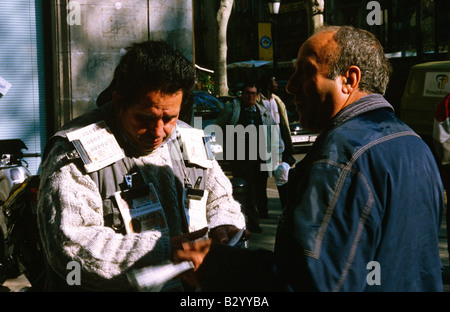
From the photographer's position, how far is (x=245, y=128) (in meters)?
7.70

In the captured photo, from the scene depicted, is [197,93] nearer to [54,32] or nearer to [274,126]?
[274,126]

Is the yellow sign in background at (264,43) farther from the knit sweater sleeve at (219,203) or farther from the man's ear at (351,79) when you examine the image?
the man's ear at (351,79)

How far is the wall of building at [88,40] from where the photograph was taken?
586 centimetres

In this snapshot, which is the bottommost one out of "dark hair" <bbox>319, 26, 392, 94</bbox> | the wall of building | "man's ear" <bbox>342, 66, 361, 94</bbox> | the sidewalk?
the sidewalk

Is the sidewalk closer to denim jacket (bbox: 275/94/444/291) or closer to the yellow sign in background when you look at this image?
denim jacket (bbox: 275/94/444/291)

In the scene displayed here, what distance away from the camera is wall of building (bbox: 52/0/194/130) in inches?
231

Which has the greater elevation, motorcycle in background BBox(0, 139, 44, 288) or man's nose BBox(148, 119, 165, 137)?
man's nose BBox(148, 119, 165, 137)

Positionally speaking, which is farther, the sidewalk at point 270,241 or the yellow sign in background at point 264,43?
the yellow sign in background at point 264,43

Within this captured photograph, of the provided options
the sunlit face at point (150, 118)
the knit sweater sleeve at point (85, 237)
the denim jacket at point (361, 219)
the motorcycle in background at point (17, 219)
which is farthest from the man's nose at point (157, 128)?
the motorcycle in background at point (17, 219)

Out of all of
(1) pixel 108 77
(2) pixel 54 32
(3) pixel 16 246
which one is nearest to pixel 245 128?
(1) pixel 108 77

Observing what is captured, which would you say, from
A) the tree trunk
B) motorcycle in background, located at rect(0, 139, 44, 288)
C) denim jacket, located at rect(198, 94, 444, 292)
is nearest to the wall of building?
motorcycle in background, located at rect(0, 139, 44, 288)

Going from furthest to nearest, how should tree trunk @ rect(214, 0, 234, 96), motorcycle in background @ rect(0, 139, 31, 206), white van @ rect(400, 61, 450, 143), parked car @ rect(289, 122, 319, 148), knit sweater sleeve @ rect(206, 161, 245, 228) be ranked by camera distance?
1. tree trunk @ rect(214, 0, 234, 96)
2. parked car @ rect(289, 122, 319, 148)
3. white van @ rect(400, 61, 450, 143)
4. motorcycle in background @ rect(0, 139, 31, 206)
5. knit sweater sleeve @ rect(206, 161, 245, 228)

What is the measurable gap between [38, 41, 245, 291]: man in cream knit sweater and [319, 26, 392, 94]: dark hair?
27.6 inches

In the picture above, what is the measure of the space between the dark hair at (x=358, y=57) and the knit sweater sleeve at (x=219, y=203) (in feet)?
2.98
